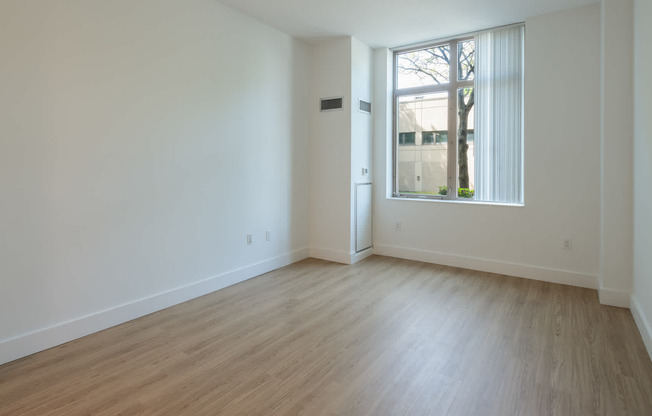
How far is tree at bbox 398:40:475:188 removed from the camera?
4.80 m

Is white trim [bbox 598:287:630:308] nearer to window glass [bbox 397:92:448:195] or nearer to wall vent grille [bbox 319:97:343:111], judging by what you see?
window glass [bbox 397:92:448:195]

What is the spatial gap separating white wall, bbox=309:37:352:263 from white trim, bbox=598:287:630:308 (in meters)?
2.69

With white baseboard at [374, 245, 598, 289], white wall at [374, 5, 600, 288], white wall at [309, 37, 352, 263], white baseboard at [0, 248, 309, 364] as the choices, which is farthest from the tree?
white baseboard at [0, 248, 309, 364]

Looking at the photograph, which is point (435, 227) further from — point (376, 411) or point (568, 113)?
point (376, 411)

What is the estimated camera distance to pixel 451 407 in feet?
6.49

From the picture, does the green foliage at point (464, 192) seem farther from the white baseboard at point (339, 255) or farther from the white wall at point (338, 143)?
the white baseboard at point (339, 255)

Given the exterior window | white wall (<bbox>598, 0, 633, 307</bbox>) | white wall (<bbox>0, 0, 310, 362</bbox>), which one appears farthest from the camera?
the exterior window

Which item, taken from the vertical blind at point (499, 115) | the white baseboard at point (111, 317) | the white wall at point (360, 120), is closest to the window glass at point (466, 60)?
the vertical blind at point (499, 115)

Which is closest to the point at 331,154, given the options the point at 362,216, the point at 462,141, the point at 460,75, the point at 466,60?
the point at 362,216

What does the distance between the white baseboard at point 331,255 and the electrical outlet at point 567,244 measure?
7.91 ft

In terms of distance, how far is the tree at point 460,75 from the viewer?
480 centimetres

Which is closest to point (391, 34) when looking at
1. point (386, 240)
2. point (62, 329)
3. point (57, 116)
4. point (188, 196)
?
point (386, 240)

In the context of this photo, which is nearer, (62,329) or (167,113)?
(62,329)

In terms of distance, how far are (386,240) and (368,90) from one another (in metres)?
2.09
